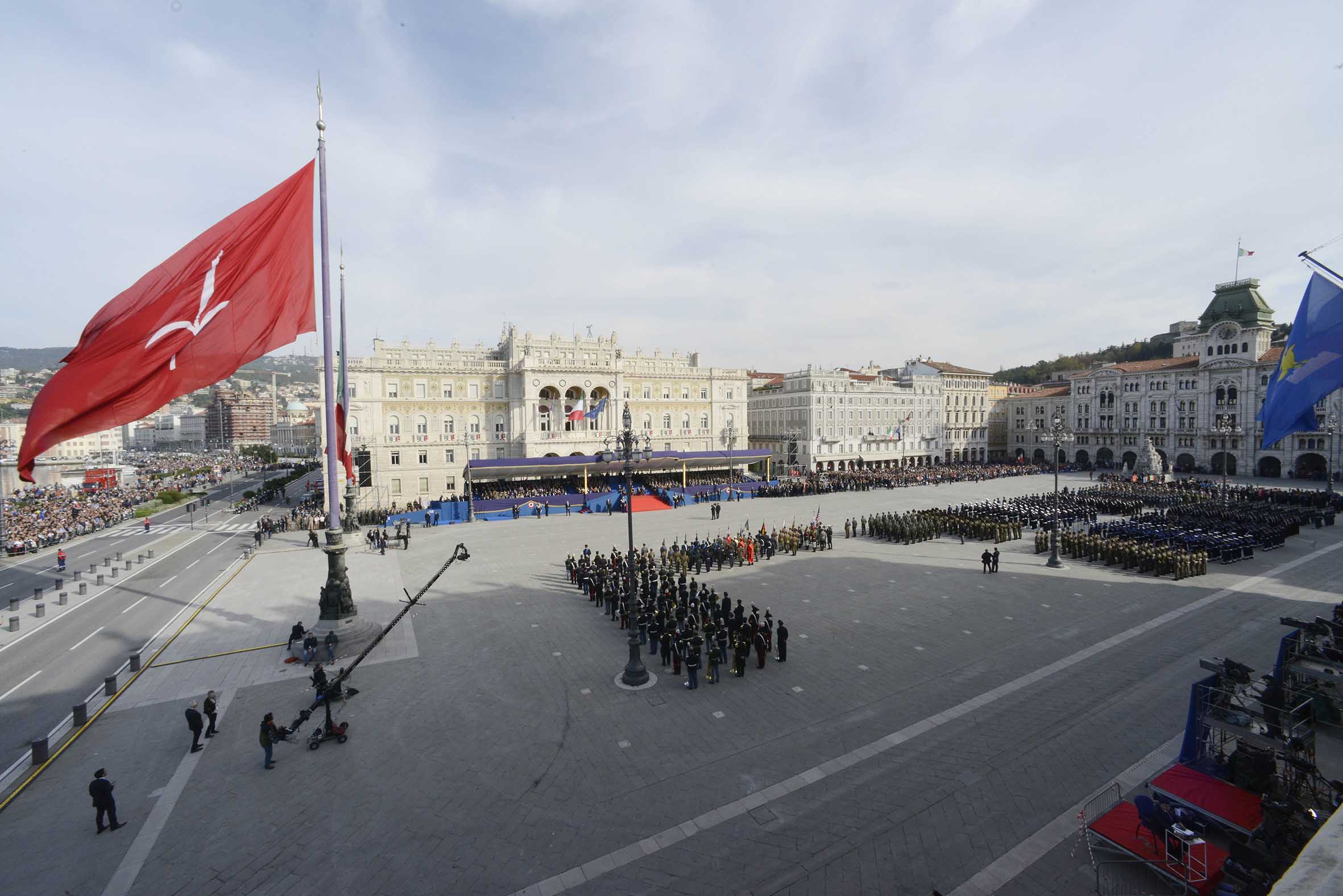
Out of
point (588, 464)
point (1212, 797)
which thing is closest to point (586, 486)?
point (588, 464)

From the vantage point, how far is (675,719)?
38.1ft

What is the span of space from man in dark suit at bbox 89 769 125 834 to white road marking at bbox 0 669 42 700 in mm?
8652

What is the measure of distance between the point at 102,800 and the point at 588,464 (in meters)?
39.9

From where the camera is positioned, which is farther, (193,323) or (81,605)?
(81,605)

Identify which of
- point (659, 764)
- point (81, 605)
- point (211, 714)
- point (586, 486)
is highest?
point (586, 486)

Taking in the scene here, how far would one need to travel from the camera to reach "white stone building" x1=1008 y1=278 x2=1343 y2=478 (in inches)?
2178

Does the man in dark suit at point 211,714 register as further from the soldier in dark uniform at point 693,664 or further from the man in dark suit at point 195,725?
the soldier in dark uniform at point 693,664

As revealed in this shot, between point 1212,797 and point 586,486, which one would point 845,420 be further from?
point 1212,797

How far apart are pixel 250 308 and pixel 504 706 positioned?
885cm

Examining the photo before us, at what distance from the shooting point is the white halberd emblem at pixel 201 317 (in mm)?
9047

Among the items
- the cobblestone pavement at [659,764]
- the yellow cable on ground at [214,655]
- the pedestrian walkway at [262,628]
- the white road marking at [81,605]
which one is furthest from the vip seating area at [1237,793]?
the white road marking at [81,605]

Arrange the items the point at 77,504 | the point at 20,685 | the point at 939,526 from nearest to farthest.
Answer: the point at 20,685, the point at 939,526, the point at 77,504

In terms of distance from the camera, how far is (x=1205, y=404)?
196 ft

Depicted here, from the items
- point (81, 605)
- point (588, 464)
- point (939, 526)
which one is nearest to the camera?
point (81, 605)
